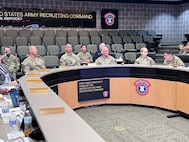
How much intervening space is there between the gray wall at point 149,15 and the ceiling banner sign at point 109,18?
17 cm

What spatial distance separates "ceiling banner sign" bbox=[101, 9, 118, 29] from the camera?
10578mm

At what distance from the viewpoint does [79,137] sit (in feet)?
4.46

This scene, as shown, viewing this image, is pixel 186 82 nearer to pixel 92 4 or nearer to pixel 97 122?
pixel 97 122

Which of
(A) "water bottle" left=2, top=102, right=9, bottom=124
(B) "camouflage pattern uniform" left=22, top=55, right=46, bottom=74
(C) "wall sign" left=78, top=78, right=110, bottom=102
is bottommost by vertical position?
(C) "wall sign" left=78, top=78, right=110, bottom=102

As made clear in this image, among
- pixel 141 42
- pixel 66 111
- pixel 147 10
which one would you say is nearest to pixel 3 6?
pixel 141 42

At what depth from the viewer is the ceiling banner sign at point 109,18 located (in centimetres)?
1058

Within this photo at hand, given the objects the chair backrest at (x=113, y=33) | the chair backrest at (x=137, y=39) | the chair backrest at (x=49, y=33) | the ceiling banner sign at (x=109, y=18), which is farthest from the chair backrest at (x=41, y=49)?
the chair backrest at (x=137, y=39)

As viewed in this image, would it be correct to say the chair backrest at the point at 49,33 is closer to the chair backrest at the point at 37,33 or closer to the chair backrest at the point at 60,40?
the chair backrest at the point at 37,33

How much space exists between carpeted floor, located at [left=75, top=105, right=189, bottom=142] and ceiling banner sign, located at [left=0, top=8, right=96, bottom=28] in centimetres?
542

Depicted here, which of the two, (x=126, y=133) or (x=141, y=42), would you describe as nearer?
(x=126, y=133)

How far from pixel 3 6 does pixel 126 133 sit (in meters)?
7.33

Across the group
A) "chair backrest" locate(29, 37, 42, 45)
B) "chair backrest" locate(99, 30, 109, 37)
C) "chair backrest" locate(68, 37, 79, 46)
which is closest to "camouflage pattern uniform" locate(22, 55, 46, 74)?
"chair backrest" locate(29, 37, 42, 45)

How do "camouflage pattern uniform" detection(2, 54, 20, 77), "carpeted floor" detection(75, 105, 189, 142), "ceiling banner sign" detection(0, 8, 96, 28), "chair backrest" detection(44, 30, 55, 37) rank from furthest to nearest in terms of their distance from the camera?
"chair backrest" detection(44, 30, 55, 37) < "ceiling banner sign" detection(0, 8, 96, 28) < "camouflage pattern uniform" detection(2, 54, 20, 77) < "carpeted floor" detection(75, 105, 189, 142)

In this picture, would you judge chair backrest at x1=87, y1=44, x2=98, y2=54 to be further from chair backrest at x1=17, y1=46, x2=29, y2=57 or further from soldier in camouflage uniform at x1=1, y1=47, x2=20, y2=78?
soldier in camouflage uniform at x1=1, y1=47, x2=20, y2=78
